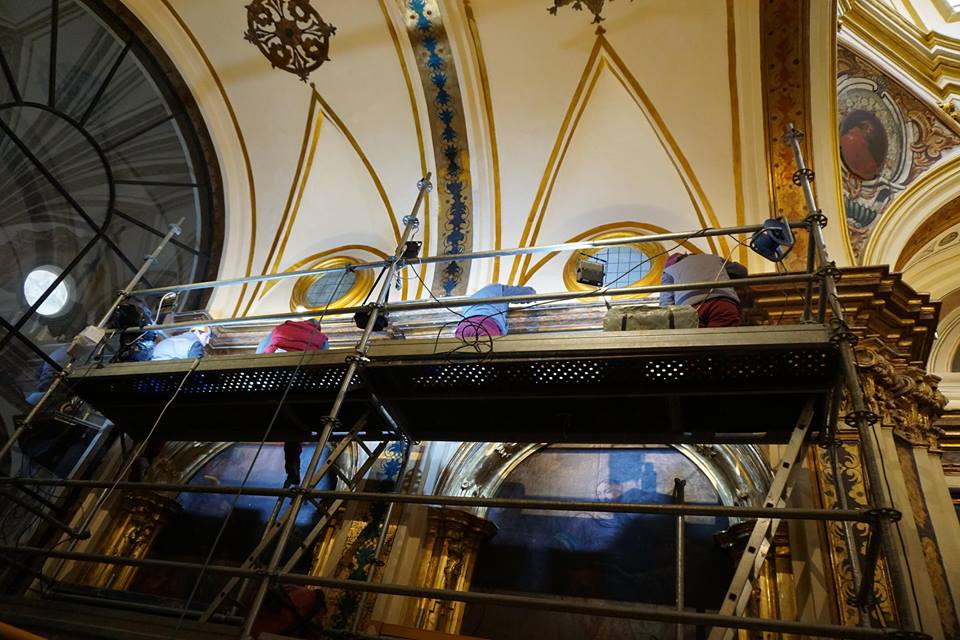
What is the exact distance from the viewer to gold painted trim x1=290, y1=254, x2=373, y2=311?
26.4ft

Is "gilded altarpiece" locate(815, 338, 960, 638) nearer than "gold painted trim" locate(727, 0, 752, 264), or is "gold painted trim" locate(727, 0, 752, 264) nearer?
"gilded altarpiece" locate(815, 338, 960, 638)

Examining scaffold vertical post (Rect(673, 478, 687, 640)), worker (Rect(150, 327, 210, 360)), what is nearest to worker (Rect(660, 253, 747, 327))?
scaffold vertical post (Rect(673, 478, 687, 640))

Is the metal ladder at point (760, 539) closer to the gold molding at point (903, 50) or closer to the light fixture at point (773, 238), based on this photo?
the light fixture at point (773, 238)

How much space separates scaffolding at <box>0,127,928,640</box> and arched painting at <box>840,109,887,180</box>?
2.86 meters

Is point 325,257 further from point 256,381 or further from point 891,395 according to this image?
point 891,395

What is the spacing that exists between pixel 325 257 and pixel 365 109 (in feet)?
6.16

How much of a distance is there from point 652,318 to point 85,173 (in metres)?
6.79

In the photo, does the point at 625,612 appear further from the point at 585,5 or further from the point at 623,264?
the point at 585,5

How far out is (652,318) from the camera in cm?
405

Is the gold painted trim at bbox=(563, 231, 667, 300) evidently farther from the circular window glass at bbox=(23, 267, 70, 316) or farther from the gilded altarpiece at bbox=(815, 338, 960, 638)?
the circular window glass at bbox=(23, 267, 70, 316)

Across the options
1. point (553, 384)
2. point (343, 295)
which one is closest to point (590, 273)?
point (553, 384)

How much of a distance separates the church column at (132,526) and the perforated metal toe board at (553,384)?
1.57 m

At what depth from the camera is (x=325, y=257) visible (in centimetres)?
862

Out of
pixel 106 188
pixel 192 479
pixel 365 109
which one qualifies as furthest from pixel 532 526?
pixel 106 188
